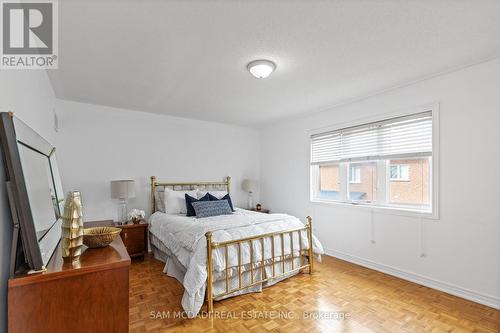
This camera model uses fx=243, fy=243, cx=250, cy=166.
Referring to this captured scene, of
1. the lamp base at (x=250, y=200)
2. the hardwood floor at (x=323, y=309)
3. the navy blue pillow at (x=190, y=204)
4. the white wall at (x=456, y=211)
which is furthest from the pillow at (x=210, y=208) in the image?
the white wall at (x=456, y=211)

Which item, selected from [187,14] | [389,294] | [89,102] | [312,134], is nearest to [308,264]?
[389,294]

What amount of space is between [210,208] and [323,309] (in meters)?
2.08

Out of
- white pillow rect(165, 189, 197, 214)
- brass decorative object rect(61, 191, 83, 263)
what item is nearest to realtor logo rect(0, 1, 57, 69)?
brass decorative object rect(61, 191, 83, 263)

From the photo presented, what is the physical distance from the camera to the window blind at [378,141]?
3.10m

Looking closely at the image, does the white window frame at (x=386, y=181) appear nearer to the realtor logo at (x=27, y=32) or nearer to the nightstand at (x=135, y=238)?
the nightstand at (x=135, y=238)

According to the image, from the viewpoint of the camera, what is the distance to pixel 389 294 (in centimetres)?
276

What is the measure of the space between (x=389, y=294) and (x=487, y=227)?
4.05 feet

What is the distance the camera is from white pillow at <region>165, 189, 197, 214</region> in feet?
13.2

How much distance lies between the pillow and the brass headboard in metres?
0.95

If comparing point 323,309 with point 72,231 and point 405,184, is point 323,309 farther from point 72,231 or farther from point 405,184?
point 72,231

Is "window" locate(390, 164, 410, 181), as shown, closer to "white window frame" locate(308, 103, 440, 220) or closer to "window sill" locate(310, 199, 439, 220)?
"white window frame" locate(308, 103, 440, 220)

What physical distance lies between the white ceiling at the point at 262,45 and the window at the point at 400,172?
1.10m

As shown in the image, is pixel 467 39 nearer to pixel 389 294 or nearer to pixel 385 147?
pixel 385 147

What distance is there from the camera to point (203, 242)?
2547 mm
